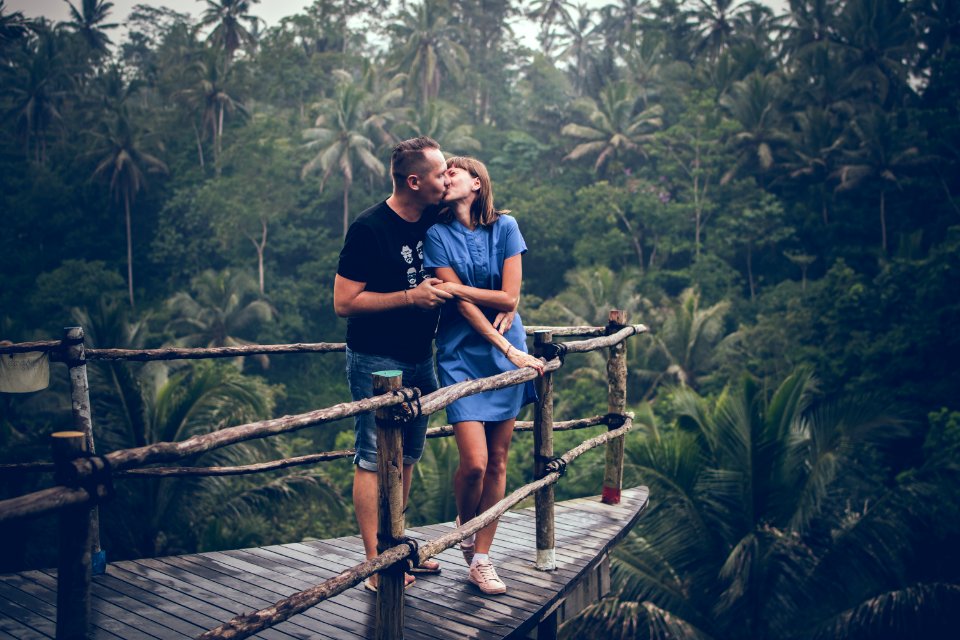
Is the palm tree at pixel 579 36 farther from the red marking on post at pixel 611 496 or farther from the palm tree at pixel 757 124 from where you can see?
the red marking on post at pixel 611 496

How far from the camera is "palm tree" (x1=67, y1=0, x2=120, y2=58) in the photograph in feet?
136

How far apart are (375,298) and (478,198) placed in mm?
575

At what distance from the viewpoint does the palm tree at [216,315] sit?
27.3 m

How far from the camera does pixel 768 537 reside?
7.75 meters

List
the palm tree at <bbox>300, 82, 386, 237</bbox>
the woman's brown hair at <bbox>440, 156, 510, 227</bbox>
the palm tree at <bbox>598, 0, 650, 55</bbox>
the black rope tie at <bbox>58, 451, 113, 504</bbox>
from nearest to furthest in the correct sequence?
the black rope tie at <bbox>58, 451, 113, 504</bbox> < the woman's brown hair at <bbox>440, 156, 510, 227</bbox> < the palm tree at <bbox>300, 82, 386, 237</bbox> < the palm tree at <bbox>598, 0, 650, 55</bbox>

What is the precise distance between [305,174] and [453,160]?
30204 millimetres

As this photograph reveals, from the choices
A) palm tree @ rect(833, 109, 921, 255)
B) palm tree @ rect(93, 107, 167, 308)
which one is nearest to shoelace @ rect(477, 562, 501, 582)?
palm tree @ rect(833, 109, 921, 255)

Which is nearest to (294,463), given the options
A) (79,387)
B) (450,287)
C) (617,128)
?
(79,387)

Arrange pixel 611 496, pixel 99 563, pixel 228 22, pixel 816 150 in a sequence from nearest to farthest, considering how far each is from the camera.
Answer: pixel 99 563
pixel 611 496
pixel 816 150
pixel 228 22

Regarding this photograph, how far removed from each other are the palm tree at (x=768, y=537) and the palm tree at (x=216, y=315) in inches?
828

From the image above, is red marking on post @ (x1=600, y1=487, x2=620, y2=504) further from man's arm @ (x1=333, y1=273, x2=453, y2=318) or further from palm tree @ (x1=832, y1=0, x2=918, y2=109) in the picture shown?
palm tree @ (x1=832, y1=0, x2=918, y2=109)

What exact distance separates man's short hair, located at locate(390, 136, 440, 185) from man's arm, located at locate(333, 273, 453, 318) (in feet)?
1.25

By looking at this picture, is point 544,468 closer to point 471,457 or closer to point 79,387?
point 471,457

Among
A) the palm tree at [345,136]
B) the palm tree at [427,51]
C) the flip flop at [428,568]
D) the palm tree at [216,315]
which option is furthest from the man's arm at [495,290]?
the palm tree at [427,51]
